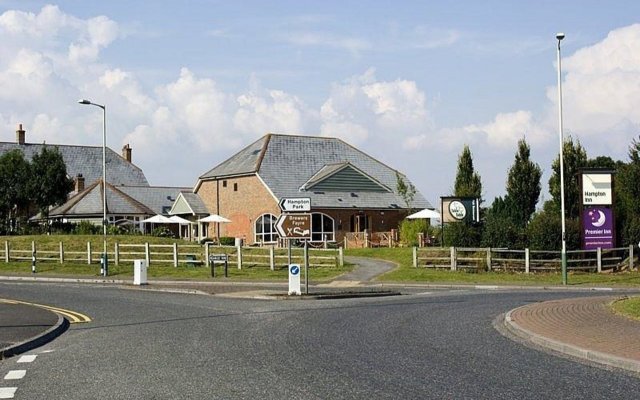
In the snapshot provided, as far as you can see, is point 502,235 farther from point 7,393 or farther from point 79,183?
point 79,183

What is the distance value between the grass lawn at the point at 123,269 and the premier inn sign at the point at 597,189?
11.8m

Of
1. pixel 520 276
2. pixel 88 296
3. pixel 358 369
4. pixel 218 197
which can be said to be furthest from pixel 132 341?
pixel 218 197

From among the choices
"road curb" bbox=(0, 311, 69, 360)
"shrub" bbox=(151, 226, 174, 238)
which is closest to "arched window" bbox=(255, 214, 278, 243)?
"shrub" bbox=(151, 226, 174, 238)

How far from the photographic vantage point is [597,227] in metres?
40.9

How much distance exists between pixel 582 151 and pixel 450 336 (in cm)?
4776

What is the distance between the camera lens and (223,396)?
963 cm

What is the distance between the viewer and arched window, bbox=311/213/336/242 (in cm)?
6431

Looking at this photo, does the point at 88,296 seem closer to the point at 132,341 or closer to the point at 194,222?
the point at 132,341

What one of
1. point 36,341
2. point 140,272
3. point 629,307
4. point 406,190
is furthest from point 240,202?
point 36,341

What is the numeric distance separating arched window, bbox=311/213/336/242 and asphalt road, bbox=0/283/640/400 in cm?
4240

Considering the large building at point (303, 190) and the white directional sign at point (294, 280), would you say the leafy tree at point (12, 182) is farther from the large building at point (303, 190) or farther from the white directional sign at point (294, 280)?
the white directional sign at point (294, 280)

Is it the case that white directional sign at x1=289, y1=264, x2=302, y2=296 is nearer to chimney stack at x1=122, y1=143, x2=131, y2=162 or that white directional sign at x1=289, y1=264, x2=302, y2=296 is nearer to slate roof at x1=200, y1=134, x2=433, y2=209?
slate roof at x1=200, y1=134, x2=433, y2=209

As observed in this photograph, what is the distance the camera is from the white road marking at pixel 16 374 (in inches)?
444

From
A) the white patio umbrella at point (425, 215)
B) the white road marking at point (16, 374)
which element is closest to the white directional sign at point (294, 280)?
the white road marking at point (16, 374)
